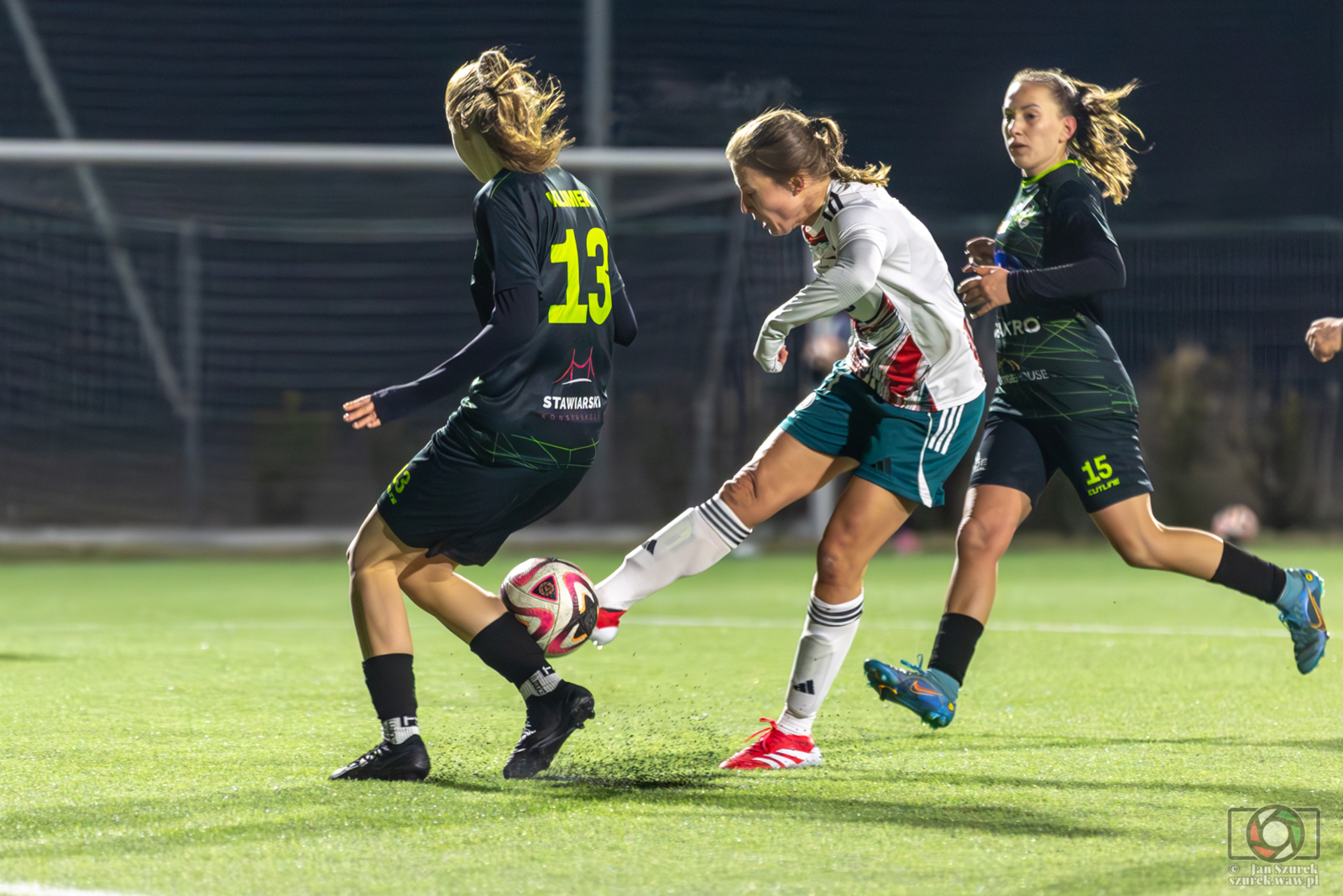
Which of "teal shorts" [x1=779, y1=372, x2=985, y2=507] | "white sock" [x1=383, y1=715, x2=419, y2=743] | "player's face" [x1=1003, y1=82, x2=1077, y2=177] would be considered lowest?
"white sock" [x1=383, y1=715, x2=419, y2=743]

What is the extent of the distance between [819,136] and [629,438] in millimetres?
10050

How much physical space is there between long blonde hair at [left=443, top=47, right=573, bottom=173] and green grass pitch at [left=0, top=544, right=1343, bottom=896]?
149cm

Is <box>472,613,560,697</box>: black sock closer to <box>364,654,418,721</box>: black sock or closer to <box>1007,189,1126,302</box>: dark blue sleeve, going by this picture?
<box>364,654,418,721</box>: black sock

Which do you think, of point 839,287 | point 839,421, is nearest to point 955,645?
point 839,421

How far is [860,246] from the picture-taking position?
3799 mm

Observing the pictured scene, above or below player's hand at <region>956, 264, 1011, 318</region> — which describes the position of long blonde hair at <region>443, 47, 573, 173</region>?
above

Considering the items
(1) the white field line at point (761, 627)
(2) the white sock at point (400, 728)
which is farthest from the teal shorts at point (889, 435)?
(1) the white field line at point (761, 627)

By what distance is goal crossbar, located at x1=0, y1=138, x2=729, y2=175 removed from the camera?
11062 mm

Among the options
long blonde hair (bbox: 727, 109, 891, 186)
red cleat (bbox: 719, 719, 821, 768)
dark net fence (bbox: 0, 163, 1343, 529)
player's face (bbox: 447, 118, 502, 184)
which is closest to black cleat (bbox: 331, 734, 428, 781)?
red cleat (bbox: 719, 719, 821, 768)

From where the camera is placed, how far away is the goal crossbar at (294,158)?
1106 cm

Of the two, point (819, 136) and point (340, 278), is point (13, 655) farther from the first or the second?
→ point (340, 278)

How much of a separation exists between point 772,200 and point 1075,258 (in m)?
1.02

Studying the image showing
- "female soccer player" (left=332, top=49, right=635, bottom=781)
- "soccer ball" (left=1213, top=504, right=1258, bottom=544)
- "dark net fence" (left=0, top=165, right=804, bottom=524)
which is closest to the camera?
"female soccer player" (left=332, top=49, right=635, bottom=781)

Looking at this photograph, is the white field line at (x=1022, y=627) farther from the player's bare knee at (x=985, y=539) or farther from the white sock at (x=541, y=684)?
the white sock at (x=541, y=684)
